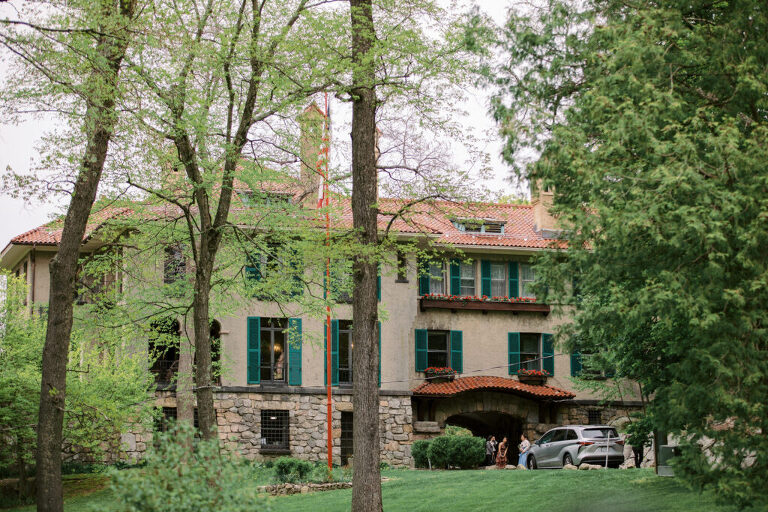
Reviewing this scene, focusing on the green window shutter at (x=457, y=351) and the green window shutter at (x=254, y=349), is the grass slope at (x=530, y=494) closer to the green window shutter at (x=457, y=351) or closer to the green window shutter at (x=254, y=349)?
the green window shutter at (x=254, y=349)

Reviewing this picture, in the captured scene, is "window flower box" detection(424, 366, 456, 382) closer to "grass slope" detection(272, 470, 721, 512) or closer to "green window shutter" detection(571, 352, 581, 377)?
"green window shutter" detection(571, 352, 581, 377)

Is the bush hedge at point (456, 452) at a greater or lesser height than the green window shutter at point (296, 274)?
lesser

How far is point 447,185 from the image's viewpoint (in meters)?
17.2

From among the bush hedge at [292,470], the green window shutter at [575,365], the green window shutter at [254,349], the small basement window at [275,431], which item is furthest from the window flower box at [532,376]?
the bush hedge at [292,470]

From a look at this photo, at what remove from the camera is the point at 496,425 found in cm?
3797

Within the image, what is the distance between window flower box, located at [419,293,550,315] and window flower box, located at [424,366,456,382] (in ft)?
7.46

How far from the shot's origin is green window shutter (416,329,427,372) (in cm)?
3338

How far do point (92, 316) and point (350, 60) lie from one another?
8622 millimetres

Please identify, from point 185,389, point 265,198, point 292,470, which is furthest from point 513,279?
point 265,198

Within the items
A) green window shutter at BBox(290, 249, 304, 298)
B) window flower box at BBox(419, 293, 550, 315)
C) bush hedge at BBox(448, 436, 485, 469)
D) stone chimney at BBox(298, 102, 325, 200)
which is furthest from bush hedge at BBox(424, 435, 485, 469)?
stone chimney at BBox(298, 102, 325, 200)

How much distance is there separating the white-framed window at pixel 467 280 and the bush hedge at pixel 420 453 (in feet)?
22.7

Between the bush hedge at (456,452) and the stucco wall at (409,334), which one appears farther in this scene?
the stucco wall at (409,334)

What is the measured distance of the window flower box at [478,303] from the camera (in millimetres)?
33531

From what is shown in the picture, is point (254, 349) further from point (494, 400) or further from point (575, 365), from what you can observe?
point (575, 365)
